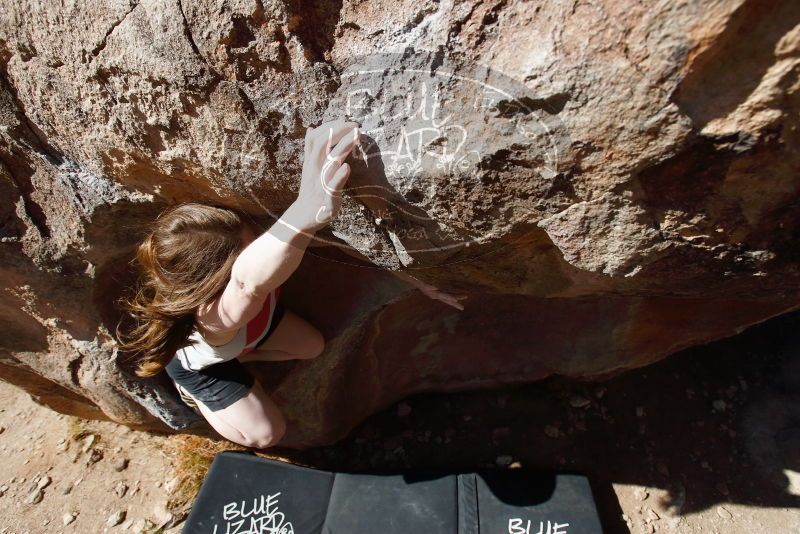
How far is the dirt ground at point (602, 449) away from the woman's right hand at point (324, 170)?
115 cm

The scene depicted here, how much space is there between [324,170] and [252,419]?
3.16 feet

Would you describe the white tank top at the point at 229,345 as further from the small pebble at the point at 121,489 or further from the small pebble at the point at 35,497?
the small pebble at the point at 35,497

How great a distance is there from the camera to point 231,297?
1.18 metres

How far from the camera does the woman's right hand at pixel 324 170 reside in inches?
36.9

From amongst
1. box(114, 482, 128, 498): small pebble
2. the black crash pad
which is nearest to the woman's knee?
the black crash pad

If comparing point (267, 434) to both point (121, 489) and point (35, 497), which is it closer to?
point (121, 489)

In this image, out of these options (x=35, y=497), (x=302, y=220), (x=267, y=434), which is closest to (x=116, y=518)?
(x=35, y=497)

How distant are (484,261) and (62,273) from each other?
1.08m

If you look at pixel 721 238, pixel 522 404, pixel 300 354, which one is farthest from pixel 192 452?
pixel 721 238

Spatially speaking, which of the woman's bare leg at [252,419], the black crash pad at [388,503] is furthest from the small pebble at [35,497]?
the woman's bare leg at [252,419]

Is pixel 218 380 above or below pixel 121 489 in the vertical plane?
above

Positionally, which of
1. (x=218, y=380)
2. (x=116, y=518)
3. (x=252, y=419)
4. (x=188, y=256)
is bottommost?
(x=116, y=518)

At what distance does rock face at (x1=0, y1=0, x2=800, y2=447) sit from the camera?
2.36 feet

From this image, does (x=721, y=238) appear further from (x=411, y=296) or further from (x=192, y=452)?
(x=192, y=452)
